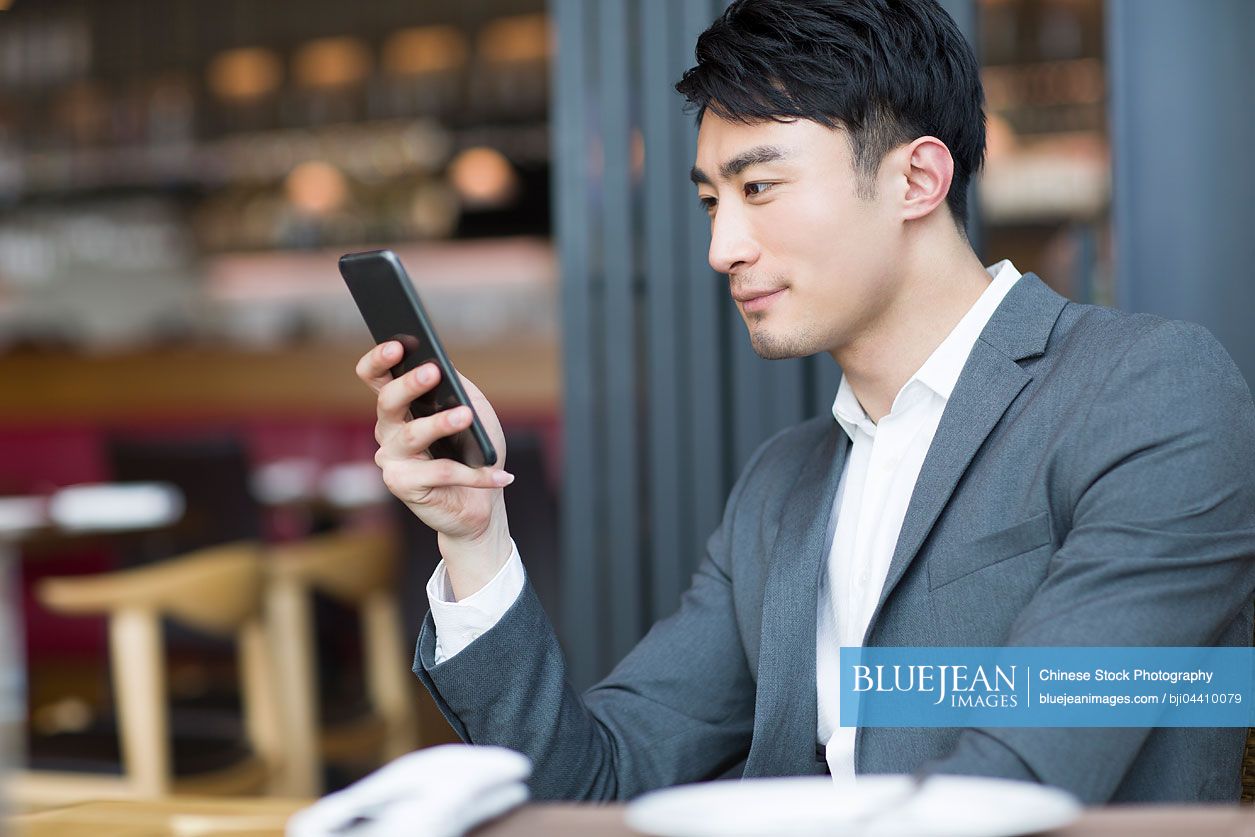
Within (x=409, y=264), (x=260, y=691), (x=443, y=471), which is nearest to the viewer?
(x=443, y=471)

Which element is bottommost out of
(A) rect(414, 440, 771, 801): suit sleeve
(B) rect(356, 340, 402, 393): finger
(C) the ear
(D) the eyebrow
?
(A) rect(414, 440, 771, 801): suit sleeve

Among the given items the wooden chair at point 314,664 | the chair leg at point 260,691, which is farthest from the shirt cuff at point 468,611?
the wooden chair at point 314,664

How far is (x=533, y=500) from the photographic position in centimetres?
262

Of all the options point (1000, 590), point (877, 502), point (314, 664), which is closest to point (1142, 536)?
point (1000, 590)

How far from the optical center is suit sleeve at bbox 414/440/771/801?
3.52 ft

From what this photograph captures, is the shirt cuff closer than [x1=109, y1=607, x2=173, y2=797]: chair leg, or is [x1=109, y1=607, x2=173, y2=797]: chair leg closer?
the shirt cuff

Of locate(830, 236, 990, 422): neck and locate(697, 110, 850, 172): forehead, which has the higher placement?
locate(697, 110, 850, 172): forehead

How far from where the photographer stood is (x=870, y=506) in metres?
1.18

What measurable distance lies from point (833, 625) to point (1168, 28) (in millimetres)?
919

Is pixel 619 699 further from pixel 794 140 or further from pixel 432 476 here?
pixel 794 140

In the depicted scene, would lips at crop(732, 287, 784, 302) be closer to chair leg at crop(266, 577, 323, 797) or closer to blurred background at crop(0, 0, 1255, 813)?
blurred background at crop(0, 0, 1255, 813)

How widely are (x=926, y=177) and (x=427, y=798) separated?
2.40ft

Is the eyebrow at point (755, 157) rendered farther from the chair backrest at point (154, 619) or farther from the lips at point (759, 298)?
the chair backrest at point (154, 619)

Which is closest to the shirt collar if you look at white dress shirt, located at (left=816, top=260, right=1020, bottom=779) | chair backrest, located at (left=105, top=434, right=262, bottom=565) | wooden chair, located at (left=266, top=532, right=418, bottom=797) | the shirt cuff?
white dress shirt, located at (left=816, top=260, right=1020, bottom=779)
